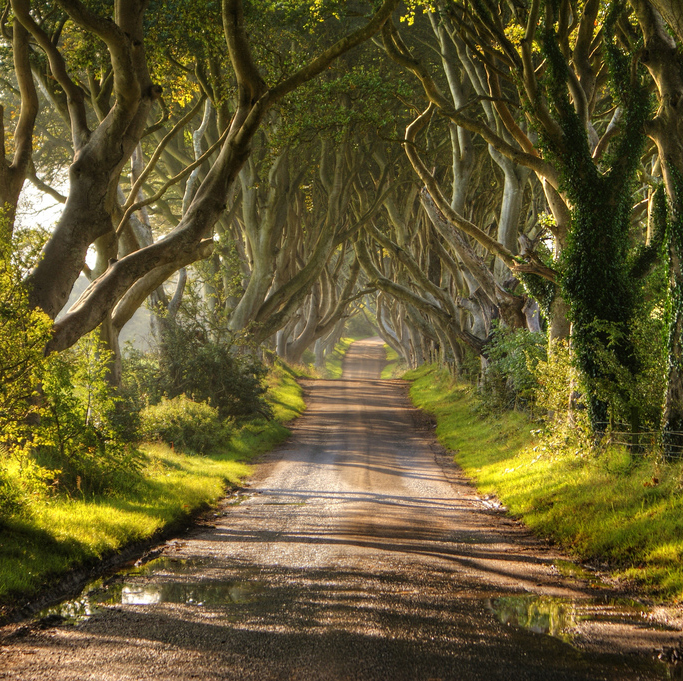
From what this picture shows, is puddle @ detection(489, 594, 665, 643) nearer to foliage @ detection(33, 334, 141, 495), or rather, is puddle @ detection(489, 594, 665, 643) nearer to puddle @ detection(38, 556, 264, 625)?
puddle @ detection(38, 556, 264, 625)

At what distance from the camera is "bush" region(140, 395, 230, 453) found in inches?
607

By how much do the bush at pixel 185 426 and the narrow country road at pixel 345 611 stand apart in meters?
5.00

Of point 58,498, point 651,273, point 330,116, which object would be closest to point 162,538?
point 58,498

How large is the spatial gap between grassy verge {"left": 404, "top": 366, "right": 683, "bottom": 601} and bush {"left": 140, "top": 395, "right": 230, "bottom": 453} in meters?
6.01

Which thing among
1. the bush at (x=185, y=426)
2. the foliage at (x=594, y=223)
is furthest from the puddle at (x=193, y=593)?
the bush at (x=185, y=426)

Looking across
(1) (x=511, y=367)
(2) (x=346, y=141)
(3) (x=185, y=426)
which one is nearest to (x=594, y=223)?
(1) (x=511, y=367)

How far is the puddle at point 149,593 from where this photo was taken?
5.85 m

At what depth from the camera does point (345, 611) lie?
18.5 ft

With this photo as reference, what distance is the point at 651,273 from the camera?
12977mm

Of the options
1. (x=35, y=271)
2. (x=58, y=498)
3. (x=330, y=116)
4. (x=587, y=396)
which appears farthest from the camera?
(x=330, y=116)

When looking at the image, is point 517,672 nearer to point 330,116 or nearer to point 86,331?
point 86,331

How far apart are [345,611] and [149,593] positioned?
195 cm

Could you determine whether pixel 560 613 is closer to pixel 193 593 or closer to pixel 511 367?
pixel 193 593

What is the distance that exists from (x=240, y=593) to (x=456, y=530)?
4029 millimetres
